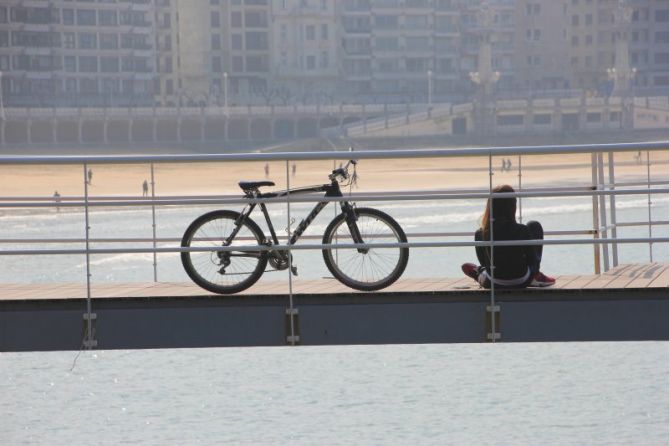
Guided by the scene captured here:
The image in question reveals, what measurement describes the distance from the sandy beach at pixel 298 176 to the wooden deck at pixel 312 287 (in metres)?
60.3

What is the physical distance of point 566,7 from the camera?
142250 millimetres

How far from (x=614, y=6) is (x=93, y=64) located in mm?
54687

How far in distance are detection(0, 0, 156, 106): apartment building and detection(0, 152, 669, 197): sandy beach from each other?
33423mm

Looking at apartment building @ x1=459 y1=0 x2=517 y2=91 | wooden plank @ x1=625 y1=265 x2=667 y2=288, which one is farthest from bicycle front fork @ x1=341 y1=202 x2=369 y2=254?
apartment building @ x1=459 y1=0 x2=517 y2=91

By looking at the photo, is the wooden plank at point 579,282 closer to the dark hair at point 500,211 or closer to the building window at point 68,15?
the dark hair at point 500,211

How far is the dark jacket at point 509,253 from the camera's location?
9102 millimetres

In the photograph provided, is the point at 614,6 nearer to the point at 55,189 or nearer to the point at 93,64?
the point at 93,64

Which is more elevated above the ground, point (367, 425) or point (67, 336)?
point (67, 336)

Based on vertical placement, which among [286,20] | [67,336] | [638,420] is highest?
[286,20]

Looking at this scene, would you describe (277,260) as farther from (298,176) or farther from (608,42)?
(608,42)

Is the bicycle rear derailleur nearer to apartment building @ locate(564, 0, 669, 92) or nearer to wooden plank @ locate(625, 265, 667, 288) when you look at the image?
wooden plank @ locate(625, 265, 667, 288)

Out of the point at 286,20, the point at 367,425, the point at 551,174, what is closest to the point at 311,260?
the point at 367,425

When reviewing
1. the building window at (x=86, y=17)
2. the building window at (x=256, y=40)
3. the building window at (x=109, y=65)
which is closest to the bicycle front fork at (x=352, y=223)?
the building window at (x=109, y=65)

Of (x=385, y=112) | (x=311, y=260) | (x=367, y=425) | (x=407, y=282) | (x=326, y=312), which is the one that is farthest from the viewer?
(x=385, y=112)
